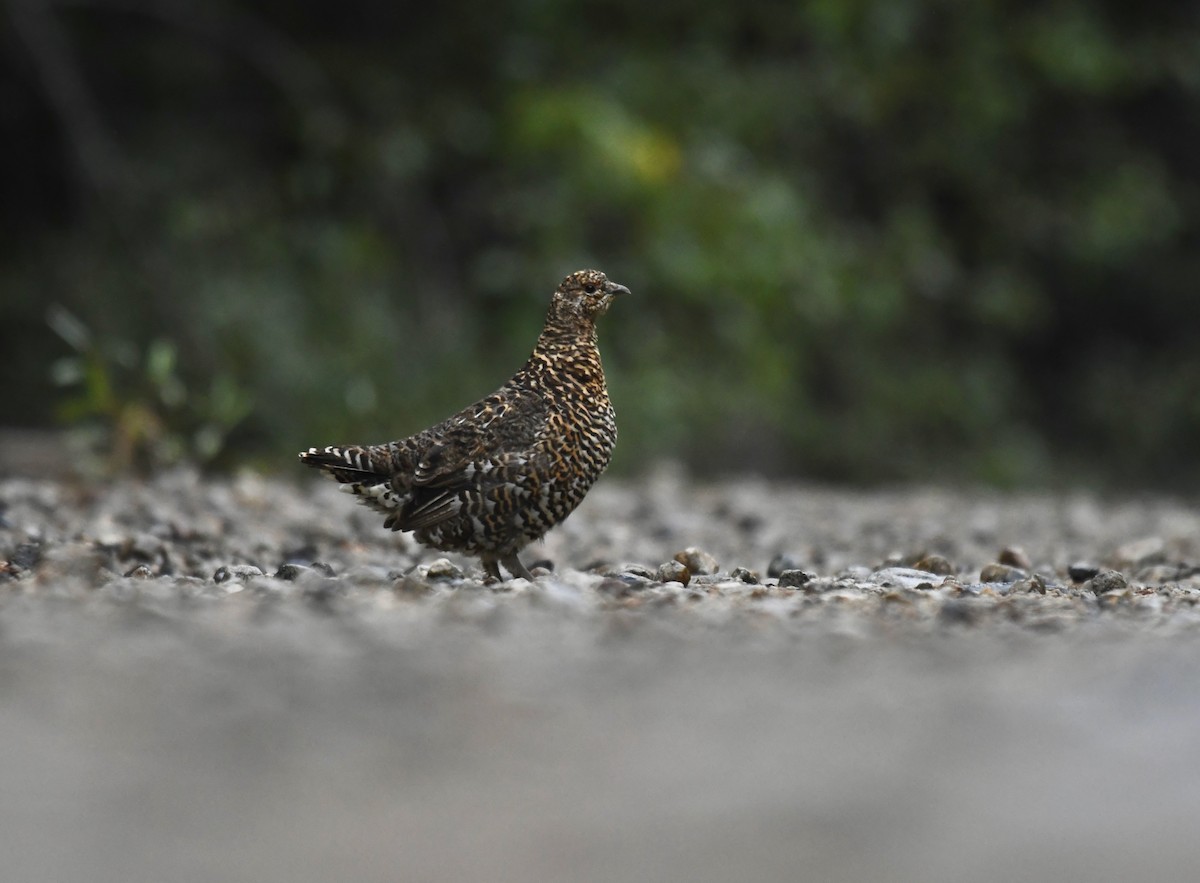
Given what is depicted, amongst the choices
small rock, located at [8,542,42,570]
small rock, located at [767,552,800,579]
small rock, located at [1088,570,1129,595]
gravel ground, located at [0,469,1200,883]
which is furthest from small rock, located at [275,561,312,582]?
small rock, located at [1088,570,1129,595]

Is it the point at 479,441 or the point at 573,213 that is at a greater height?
the point at 573,213

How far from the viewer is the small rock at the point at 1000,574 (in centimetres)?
545

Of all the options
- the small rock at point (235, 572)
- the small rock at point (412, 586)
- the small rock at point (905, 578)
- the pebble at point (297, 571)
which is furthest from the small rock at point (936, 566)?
the small rock at point (235, 572)

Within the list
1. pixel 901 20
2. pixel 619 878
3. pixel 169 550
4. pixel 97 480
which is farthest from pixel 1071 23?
pixel 619 878

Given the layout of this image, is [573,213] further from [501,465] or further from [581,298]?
[501,465]

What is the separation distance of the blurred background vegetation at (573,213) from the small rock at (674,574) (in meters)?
3.90

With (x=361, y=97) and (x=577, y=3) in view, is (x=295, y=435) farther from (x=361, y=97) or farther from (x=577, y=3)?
(x=577, y=3)

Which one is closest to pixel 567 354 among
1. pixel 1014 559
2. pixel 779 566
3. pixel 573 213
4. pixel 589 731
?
pixel 779 566

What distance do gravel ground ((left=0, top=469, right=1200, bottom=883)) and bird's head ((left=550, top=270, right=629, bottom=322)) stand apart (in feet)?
4.04

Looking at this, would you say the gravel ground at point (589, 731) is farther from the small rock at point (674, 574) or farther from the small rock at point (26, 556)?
the small rock at point (26, 556)

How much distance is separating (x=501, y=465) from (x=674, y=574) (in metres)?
0.62

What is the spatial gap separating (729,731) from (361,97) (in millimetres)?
10563

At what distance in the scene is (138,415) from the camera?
870cm

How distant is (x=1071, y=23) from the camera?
16547mm
